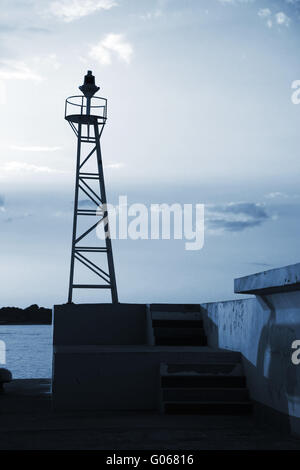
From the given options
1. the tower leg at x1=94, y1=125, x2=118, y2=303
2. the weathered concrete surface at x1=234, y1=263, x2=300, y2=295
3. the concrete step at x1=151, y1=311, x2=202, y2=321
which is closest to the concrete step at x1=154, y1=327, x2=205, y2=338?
the concrete step at x1=151, y1=311, x2=202, y2=321

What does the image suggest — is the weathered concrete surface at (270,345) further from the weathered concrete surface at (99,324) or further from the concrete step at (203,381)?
the weathered concrete surface at (99,324)

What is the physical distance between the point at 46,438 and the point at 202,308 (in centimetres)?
790

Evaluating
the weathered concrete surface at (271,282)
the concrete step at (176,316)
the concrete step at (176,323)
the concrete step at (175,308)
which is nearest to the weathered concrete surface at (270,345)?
the weathered concrete surface at (271,282)

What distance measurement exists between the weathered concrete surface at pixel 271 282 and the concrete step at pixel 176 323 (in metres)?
4.95

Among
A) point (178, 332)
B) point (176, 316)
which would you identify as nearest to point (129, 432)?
point (178, 332)

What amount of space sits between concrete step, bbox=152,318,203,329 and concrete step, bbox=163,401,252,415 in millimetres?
4752

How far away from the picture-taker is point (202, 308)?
15.4 m

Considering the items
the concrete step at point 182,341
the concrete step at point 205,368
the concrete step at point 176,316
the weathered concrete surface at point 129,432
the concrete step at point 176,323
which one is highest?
the concrete step at point 176,316

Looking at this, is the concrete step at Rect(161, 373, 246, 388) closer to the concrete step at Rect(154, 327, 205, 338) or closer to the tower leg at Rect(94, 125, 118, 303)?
the concrete step at Rect(154, 327, 205, 338)

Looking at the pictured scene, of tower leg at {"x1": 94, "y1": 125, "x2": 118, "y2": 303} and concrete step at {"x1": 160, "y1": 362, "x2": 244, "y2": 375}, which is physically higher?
tower leg at {"x1": 94, "y1": 125, "x2": 118, "y2": 303}

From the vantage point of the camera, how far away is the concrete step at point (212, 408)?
10375 millimetres

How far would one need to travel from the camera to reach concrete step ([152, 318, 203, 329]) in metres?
15.2
